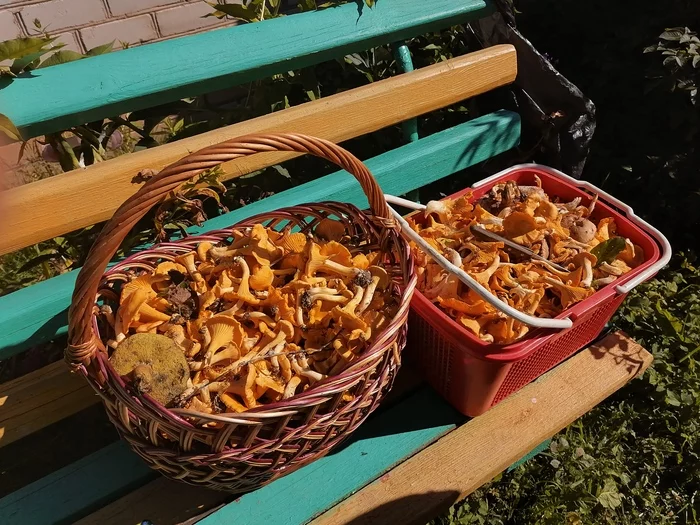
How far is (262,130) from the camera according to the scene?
1.50m

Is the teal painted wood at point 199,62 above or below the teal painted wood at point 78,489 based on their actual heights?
above

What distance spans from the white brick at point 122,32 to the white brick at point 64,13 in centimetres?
4

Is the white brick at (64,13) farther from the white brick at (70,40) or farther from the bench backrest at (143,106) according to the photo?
the bench backrest at (143,106)

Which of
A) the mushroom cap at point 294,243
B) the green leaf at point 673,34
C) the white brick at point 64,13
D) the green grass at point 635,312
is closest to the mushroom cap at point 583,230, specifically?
the mushroom cap at point 294,243

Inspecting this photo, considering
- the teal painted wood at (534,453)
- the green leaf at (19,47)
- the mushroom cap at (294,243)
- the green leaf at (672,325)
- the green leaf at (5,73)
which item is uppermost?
the green leaf at (19,47)

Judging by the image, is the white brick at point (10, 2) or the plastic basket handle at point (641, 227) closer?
the plastic basket handle at point (641, 227)

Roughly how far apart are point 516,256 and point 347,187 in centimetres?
55

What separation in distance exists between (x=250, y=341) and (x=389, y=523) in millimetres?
526

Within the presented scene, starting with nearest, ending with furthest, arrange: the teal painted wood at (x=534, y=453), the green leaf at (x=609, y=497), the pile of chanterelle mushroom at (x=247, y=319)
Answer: the pile of chanterelle mushroom at (x=247, y=319)
the green leaf at (x=609, y=497)
the teal painted wood at (x=534, y=453)

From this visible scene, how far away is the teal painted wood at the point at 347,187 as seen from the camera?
1.33m

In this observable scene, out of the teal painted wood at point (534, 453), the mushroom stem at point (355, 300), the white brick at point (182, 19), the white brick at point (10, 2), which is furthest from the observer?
the white brick at point (182, 19)

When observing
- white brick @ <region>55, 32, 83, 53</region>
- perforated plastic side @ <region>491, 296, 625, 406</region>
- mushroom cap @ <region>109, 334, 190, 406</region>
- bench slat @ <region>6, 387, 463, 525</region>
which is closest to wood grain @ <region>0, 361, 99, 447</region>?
bench slat @ <region>6, 387, 463, 525</region>

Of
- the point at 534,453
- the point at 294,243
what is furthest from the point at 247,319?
the point at 534,453

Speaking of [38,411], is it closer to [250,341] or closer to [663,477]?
[250,341]
